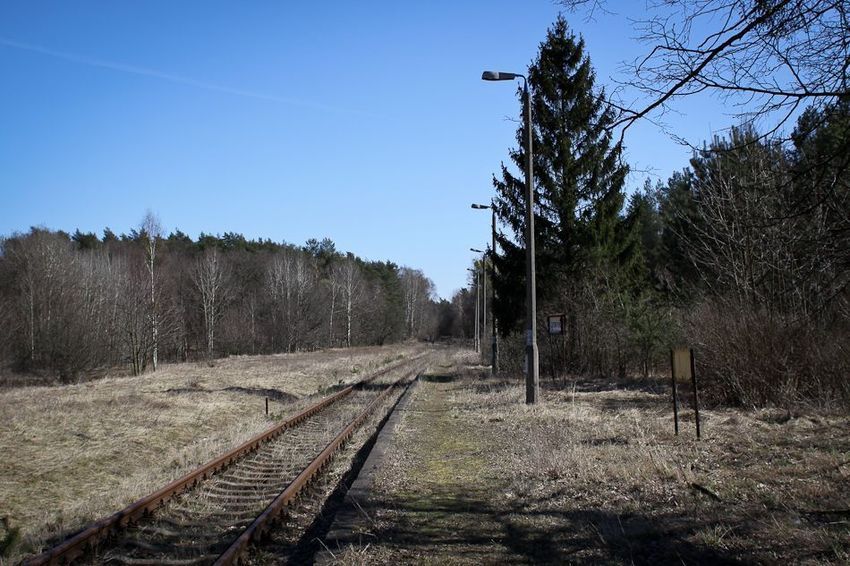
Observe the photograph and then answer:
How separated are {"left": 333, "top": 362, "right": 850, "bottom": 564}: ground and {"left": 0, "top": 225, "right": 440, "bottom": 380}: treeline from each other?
1264 inches

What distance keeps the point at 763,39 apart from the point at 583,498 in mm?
4812

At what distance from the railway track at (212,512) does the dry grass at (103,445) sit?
69 centimetres

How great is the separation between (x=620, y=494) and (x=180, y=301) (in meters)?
61.2

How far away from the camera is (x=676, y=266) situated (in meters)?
28.5

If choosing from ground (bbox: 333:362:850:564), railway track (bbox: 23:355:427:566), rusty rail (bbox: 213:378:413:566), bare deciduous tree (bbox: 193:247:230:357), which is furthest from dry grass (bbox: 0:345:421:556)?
bare deciduous tree (bbox: 193:247:230:357)

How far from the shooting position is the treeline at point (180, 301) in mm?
38688

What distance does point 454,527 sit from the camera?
6336mm

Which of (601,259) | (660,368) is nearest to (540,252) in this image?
(601,259)

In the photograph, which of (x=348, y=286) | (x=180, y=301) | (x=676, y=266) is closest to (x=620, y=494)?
(x=676, y=266)

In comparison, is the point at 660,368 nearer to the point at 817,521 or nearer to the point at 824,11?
the point at 817,521

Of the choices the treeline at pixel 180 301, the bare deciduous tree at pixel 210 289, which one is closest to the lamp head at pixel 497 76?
the treeline at pixel 180 301

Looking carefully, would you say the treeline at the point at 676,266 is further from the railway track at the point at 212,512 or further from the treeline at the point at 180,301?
the treeline at the point at 180,301

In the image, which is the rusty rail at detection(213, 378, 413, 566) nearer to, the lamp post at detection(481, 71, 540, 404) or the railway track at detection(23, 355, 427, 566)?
the railway track at detection(23, 355, 427, 566)

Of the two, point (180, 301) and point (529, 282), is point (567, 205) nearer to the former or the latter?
point (529, 282)
